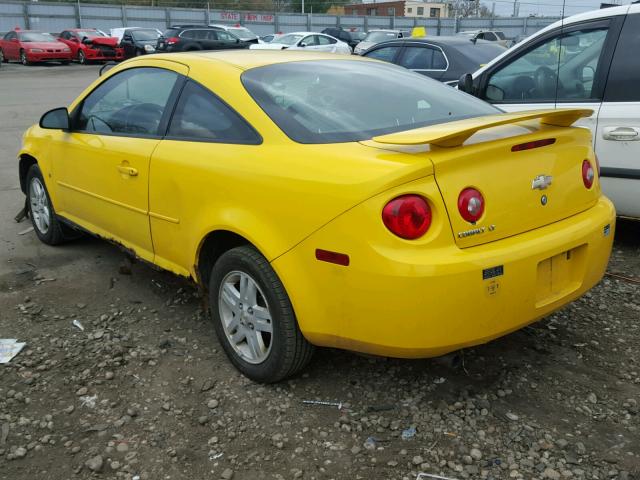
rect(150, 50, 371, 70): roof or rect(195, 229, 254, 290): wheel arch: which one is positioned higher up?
rect(150, 50, 371, 70): roof

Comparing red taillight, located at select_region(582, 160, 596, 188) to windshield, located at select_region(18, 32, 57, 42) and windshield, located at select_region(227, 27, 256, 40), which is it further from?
windshield, located at select_region(18, 32, 57, 42)

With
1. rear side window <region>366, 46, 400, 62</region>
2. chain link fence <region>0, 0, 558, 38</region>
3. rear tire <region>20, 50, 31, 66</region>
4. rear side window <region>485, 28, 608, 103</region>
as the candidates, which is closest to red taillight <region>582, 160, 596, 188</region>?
rear side window <region>485, 28, 608, 103</region>

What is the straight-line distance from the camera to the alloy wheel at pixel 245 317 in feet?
9.78

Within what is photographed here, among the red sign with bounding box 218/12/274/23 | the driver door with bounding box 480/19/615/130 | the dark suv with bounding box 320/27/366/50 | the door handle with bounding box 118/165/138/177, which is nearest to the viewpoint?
the door handle with bounding box 118/165/138/177

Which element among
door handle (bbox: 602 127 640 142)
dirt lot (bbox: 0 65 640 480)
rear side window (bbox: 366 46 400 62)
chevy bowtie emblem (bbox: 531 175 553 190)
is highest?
rear side window (bbox: 366 46 400 62)

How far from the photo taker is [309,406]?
2.93m

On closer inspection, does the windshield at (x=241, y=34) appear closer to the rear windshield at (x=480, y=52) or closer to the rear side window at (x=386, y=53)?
the rear side window at (x=386, y=53)

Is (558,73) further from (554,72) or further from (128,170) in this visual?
(128,170)

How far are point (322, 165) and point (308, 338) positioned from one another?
752mm

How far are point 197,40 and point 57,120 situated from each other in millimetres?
19914

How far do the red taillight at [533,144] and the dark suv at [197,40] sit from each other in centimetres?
2057

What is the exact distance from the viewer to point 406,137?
2.58 m

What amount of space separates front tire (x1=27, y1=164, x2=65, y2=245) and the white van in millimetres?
3790

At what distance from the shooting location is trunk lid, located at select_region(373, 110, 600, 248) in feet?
8.23
